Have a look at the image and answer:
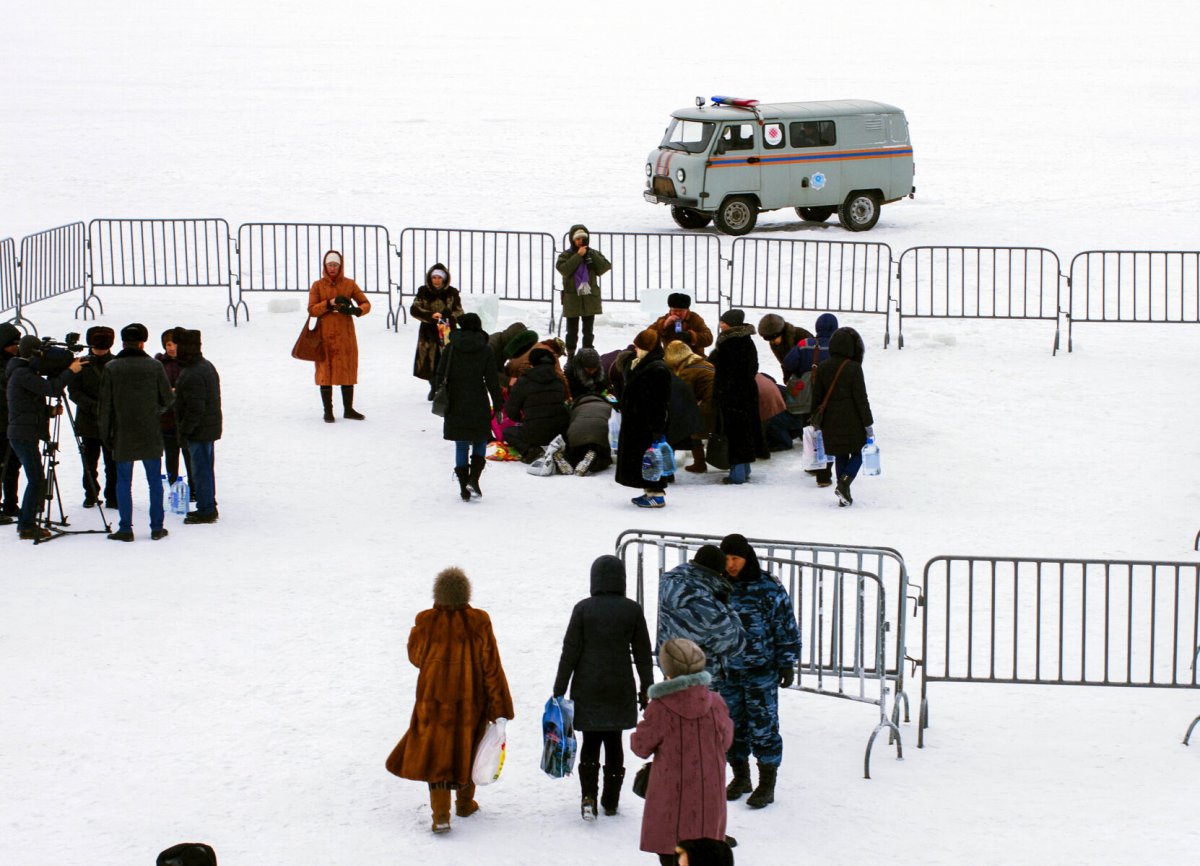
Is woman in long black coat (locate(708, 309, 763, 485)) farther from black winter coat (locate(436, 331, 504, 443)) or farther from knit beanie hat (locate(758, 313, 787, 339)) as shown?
black winter coat (locate(436, 331, 504, 443))

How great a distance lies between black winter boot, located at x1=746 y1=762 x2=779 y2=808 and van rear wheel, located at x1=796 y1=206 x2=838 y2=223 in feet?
66.6

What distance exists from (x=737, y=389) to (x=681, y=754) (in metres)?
Result: 7.50

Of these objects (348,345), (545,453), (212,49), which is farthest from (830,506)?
(212,49)

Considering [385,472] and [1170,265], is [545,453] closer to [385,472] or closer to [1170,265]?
[385,472]

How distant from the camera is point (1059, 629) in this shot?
34.1 feet

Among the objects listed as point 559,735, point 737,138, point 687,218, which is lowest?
point 559,735

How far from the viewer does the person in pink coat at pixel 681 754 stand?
25.1 ft

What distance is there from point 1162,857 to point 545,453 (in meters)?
8.03

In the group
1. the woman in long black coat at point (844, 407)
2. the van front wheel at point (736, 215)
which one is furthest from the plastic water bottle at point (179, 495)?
the van front wheel at point (736, 215)

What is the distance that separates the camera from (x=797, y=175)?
89.5ft

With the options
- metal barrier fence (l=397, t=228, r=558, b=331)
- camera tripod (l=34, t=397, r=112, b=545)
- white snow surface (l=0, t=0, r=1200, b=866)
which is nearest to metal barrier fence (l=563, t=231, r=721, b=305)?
metal barrier fence (l=397, t=228, r=558, b=331)

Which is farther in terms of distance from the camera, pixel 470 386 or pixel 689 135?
pixel 689 135

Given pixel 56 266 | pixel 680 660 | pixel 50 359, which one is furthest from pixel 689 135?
pixel 680 660

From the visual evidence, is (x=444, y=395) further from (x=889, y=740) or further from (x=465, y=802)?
(x=465, y=802)
